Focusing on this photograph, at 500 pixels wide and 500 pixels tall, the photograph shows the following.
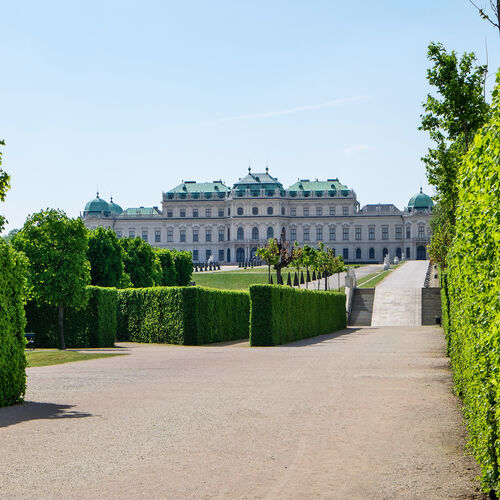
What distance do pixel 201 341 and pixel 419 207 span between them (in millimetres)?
111121

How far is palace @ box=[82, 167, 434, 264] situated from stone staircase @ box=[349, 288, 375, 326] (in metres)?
76.4

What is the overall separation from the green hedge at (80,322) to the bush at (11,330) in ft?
53.6

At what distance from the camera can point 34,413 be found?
10.4 metres

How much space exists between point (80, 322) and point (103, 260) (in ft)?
37.6

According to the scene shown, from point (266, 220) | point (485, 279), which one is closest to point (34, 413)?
point (485, 279)

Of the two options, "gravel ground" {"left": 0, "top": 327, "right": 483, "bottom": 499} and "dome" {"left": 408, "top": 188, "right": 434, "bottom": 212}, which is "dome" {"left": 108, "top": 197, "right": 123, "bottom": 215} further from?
"gravel ground" {"left": 0, "top": 327, "right": 483, "bottom": 499}

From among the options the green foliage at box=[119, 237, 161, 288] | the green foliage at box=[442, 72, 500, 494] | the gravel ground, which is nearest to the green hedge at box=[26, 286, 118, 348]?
the gravel ground

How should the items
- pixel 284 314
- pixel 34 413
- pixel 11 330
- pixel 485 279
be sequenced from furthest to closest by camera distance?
pixel 284 314 < pixel 11 330 < pixel 34 413 < pixel 485 279

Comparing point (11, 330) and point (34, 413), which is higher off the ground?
point (11, 330)

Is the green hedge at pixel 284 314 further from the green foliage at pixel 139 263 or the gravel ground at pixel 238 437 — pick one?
the green foliage at pixel 139 263

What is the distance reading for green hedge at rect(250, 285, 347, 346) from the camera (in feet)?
89.2

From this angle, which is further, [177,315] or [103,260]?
[103,260]

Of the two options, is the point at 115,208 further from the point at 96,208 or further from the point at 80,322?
the point at 80,322

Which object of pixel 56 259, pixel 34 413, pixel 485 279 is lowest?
pixel 34 413
